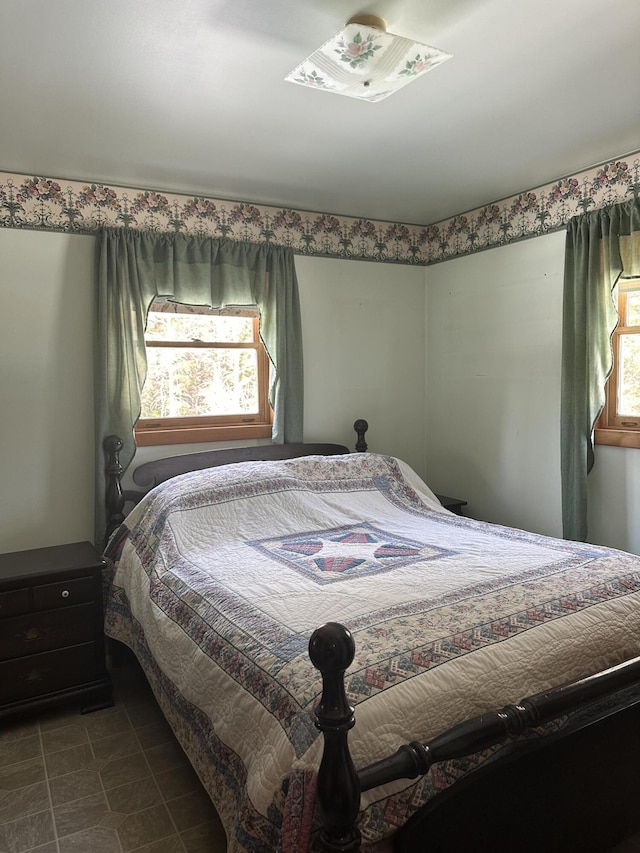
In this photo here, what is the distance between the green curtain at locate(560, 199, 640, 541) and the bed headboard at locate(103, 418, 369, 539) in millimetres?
1284

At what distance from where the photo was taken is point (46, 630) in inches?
105

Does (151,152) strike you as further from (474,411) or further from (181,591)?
(474,411)

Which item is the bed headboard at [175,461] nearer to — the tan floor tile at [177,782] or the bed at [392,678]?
the bed at [392,678]

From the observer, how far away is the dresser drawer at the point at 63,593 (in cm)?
265

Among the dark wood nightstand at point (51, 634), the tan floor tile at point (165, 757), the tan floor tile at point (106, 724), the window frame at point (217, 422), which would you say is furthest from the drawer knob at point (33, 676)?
the window frame at point (217, 422)

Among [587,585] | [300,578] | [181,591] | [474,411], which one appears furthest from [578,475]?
[181,591]

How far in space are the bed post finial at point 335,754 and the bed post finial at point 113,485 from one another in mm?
2264

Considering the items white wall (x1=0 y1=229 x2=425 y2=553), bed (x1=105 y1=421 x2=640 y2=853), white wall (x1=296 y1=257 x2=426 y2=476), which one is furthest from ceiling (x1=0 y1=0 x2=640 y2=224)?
bed (x1=105 y1=421 x2=640 y2=853)

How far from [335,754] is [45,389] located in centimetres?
266

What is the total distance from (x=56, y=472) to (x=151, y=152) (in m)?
1.65

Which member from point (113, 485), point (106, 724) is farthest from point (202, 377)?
point (106, 724)

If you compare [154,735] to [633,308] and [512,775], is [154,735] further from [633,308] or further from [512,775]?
[633,308]

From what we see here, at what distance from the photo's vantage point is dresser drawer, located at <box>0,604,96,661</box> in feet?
8.53

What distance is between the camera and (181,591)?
7.49 feet
